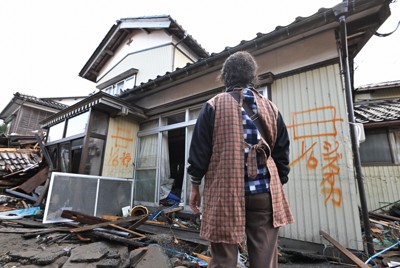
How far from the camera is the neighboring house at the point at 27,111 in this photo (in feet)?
43.9

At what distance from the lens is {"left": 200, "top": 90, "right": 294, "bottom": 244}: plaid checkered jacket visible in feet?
3.83

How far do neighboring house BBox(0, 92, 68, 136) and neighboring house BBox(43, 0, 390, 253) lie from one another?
8.46m

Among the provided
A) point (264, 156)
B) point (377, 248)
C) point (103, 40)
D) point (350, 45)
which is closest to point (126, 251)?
point (264, 156)

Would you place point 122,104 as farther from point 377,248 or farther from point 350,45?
point 377,248

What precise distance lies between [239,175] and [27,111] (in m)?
17.2

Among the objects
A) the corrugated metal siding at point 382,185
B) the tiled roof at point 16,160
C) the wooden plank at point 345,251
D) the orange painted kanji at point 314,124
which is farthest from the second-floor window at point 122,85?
the corrugated metal siding at point 382,185

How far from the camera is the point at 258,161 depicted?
129 centimetres

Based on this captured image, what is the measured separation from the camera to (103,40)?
10.1 metres

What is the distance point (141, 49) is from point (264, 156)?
29.1ft

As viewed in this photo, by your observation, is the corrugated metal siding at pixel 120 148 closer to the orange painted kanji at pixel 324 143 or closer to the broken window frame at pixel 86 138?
the broken window frame at pixel 86 138

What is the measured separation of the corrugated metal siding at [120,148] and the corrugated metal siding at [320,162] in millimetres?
4126

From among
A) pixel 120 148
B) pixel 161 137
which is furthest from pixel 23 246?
pixel 161 137

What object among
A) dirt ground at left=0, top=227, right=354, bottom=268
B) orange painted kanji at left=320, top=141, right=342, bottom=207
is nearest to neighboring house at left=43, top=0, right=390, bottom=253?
orange painted kanji at left=320, top=141, right=342, bottom=207

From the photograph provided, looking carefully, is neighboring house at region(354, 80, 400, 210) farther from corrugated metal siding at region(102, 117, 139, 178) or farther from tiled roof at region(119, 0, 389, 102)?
corrugated metal siding at region(102, 117, 139, 178)
